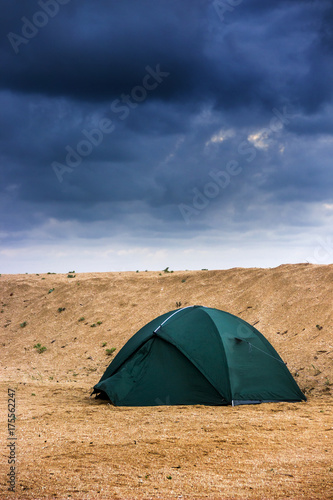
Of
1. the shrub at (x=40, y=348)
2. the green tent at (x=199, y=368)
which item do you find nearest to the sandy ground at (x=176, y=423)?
the shrub at (x=40, y=348)

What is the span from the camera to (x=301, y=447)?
26.2 ft

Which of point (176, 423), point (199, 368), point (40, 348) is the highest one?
point (199, 368)

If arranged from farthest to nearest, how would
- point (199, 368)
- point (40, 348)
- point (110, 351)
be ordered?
point (40, 348), point (110, 351), point (199, 368)

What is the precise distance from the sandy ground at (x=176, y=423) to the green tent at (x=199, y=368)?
467 millimetres

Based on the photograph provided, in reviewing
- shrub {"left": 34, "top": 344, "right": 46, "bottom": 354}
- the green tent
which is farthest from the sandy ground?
the green tent

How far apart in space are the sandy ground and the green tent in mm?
467

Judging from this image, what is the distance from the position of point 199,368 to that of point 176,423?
1.90 m

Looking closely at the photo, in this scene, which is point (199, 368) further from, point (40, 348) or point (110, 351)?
point (40, 348)

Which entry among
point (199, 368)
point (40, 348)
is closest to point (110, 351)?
point (40, 348)

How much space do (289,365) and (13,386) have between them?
377 inches

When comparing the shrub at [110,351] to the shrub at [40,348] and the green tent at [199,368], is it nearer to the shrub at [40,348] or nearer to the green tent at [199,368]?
the shrub at [40,348]

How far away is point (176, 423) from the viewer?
31.5ft

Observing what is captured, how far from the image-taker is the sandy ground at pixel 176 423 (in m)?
6.46

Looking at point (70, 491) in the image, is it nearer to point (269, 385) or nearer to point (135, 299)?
point (269, 385)
